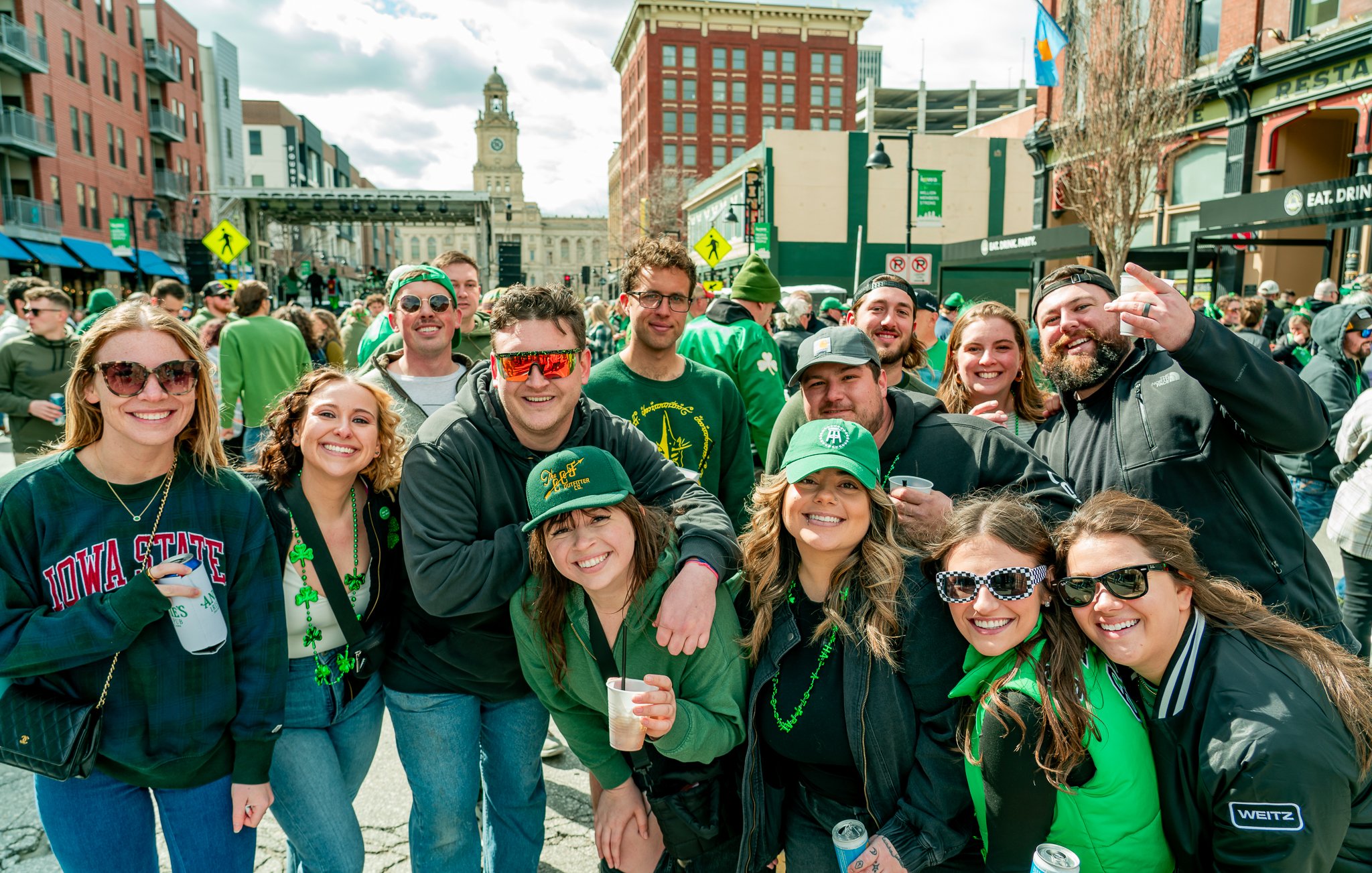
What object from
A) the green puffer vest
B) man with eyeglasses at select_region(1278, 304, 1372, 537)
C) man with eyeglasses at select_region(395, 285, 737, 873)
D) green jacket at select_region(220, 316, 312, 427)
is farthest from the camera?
green jacket at select_region(220, 316, 312, 427)

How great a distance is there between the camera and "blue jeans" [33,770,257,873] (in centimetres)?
233

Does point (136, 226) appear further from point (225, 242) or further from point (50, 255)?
point (225, 242)

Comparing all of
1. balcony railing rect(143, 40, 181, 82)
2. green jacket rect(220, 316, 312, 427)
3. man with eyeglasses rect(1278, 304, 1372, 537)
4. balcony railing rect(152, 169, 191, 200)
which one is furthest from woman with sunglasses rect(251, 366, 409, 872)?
balcony railing rect(143, 40, 181, 82)

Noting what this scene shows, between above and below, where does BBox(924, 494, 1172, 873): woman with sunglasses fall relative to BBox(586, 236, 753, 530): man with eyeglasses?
below

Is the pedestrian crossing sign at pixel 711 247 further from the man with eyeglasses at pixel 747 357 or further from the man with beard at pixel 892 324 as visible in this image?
the man with beard at pixel 892 324

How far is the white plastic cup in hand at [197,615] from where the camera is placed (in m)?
2.30

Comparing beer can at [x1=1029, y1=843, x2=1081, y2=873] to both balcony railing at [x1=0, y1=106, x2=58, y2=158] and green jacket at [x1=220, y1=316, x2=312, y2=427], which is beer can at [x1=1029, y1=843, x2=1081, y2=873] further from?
balcony railing at [x1=0, y1=106, x2=58, y2=158]

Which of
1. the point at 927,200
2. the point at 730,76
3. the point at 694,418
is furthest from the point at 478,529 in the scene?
the point at 730,76

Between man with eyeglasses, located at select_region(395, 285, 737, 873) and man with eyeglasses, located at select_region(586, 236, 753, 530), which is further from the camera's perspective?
man with eyeglasses, located at select_region(586, 236, 753, 530)

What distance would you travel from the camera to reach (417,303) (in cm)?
397

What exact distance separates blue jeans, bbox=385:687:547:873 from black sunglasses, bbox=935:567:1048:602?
1.59m

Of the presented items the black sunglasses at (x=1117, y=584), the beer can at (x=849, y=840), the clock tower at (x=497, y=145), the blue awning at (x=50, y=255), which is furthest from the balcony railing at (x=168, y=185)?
the clock tower at (x=497, y=145)

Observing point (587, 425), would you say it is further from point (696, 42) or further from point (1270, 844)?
point (696, 42)

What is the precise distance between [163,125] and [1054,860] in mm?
53340
